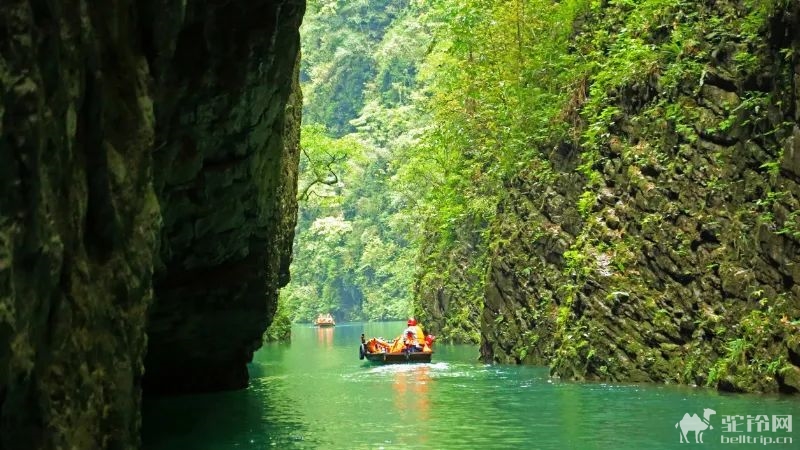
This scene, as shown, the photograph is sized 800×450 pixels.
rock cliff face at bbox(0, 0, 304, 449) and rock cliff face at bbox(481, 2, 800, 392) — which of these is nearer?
rock cliff face at bbox(0, 0, 304, 449)

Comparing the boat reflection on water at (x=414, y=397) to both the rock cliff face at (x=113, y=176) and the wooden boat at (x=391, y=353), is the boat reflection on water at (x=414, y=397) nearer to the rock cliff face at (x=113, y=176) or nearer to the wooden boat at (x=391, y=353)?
the wooden boat at (x=391, y=353)

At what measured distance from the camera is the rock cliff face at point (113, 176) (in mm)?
6160

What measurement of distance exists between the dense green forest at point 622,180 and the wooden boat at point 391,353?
167 cm

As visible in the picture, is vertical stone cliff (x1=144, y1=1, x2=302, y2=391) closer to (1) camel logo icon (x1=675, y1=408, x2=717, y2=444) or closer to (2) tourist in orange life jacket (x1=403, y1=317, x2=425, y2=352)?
(1) camel logo icon (x1=675, y1=408, x2=717, y2=444)

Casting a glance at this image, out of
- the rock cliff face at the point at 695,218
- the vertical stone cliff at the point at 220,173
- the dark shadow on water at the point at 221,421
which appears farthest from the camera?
the rock cliff face at the point at 695,218

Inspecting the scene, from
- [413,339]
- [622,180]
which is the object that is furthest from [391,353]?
[622,180]

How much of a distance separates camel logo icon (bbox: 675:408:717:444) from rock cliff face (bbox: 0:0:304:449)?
21.0 feet

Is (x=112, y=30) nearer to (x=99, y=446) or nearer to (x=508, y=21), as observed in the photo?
(x=99, y=446)

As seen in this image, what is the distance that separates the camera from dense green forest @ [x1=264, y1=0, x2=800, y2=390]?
15.9m

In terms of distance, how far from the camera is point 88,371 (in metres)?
7.74

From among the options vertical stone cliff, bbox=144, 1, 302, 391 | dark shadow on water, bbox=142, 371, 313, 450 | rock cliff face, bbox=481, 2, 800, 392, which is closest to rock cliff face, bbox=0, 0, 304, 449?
vertical stone cliff, bbox=144, 1, 302, 391

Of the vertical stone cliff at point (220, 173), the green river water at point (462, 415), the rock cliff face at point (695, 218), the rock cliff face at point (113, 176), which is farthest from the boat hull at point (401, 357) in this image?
the rock cliff face at point (113, 176)

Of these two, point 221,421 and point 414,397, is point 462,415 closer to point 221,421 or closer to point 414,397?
point 414,397

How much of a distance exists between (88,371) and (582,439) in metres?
6.48
